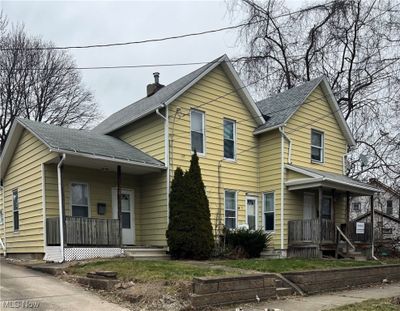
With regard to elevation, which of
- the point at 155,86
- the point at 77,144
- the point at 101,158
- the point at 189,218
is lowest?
the point at 189,218

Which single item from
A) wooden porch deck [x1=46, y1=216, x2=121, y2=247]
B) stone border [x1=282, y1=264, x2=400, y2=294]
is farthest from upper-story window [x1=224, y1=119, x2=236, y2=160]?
stone border [x1=282, y1=264, x2=400, y2=294]

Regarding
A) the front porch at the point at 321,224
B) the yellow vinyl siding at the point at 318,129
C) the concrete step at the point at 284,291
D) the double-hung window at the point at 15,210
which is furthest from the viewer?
the yellow vinyl siding at the point at 318,129

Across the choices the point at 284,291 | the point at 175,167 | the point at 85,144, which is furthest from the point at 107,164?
the point at 284,291

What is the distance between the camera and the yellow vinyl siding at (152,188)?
53.3ft

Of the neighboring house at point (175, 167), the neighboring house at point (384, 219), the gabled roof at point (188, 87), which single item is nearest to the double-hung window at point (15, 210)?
the neighboring house at point (175, 167)

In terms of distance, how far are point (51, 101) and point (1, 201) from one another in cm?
1518

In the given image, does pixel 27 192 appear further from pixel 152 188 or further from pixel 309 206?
pixel 309 206

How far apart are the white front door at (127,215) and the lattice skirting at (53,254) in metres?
3.15

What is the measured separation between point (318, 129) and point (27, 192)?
12.1 m

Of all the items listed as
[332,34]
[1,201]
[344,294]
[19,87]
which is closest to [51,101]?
[19,87]

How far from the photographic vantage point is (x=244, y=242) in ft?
55.2

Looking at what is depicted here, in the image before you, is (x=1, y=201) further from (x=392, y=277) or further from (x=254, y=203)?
(x=392, y=277)

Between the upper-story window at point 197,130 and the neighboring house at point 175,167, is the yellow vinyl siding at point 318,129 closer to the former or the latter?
the neighboring house at point 175,167

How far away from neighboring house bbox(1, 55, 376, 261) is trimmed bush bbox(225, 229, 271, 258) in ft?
1.93
